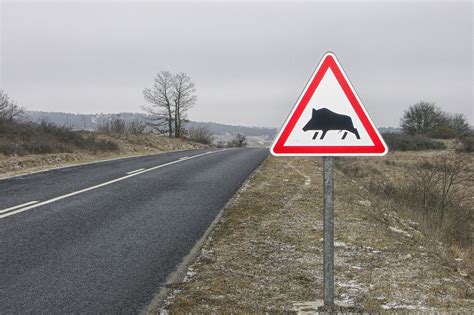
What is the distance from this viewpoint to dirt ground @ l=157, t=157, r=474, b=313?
3.40 meters

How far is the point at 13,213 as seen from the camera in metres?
6.73

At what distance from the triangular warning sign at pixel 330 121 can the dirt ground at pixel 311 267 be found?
51.3 inches

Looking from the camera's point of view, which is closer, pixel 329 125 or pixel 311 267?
pixel 329 125

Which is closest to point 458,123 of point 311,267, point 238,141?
point 238,141

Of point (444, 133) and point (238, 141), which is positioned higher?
point (444, 133)

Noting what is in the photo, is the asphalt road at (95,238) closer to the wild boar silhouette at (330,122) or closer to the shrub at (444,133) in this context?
the wild boar silhouette at (330,122)

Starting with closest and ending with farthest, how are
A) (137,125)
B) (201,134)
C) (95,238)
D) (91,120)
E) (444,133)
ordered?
1. (95,238)
2. (137,125)
3. (444,133)
4. (91,120)
5. (201,134)

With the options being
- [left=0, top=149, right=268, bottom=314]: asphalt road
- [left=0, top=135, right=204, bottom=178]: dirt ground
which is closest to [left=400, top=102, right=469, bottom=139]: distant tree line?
[left=0, top=135, right=204, bottom=178]: dirt ground

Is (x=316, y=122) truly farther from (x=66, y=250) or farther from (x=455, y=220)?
(x=455, y=220)

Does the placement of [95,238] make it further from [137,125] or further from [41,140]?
[137,125]

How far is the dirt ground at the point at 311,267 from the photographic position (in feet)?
11.2

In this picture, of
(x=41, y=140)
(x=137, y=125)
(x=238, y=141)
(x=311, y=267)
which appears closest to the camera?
(x=311, y=267)

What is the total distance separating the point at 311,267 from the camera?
4352mm

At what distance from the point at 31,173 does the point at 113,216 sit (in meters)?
7.23
